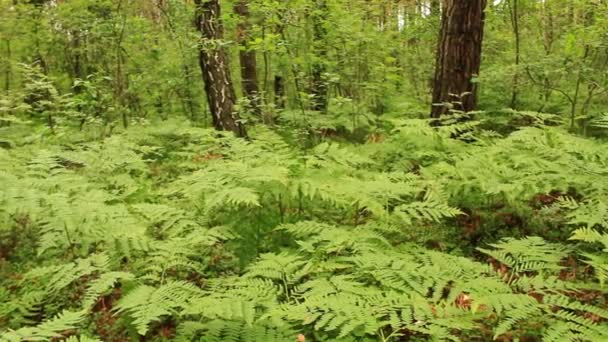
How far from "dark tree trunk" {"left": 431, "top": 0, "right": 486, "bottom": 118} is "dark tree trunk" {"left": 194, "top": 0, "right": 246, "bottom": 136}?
122 inches

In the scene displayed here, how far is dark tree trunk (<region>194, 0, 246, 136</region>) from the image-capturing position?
23.1 ft

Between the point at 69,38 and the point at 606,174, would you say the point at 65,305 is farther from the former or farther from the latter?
the point at 69,38

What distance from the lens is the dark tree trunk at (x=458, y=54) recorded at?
18.0 ft

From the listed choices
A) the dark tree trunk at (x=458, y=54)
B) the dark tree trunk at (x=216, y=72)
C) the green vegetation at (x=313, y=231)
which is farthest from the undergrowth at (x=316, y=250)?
the dark tree trunk at (x=216, y=72)

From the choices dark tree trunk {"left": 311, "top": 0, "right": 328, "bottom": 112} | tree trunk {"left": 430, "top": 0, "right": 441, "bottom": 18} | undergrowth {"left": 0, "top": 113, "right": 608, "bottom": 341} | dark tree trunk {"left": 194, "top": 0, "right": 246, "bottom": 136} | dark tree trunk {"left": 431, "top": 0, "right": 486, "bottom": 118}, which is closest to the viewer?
undergrowth {"left": 0, "top": 113, "right": 608, "bottom": 341}

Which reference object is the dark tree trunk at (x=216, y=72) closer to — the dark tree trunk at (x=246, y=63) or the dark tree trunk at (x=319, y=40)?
the dark tree trunk at (x=319, y=40)

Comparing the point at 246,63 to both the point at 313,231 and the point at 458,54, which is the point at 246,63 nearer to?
the point at 458,54

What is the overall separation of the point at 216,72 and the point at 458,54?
3.73m

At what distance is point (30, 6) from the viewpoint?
10.5 metres

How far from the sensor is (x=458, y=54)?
5625 millimetres

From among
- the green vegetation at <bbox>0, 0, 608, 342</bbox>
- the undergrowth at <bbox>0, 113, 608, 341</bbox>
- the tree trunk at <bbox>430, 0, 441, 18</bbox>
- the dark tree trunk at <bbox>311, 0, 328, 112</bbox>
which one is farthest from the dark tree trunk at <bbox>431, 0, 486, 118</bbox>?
the tree trunk at <bbox>430, 0, 441, 18</bbox>

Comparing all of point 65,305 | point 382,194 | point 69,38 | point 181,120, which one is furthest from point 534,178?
point 69,38

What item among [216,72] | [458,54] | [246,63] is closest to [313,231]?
[458,54]

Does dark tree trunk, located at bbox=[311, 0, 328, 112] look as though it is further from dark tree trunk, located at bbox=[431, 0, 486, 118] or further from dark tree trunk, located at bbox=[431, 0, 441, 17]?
dark tree trunk, located at bbox=[431, 0, 486, 118]
